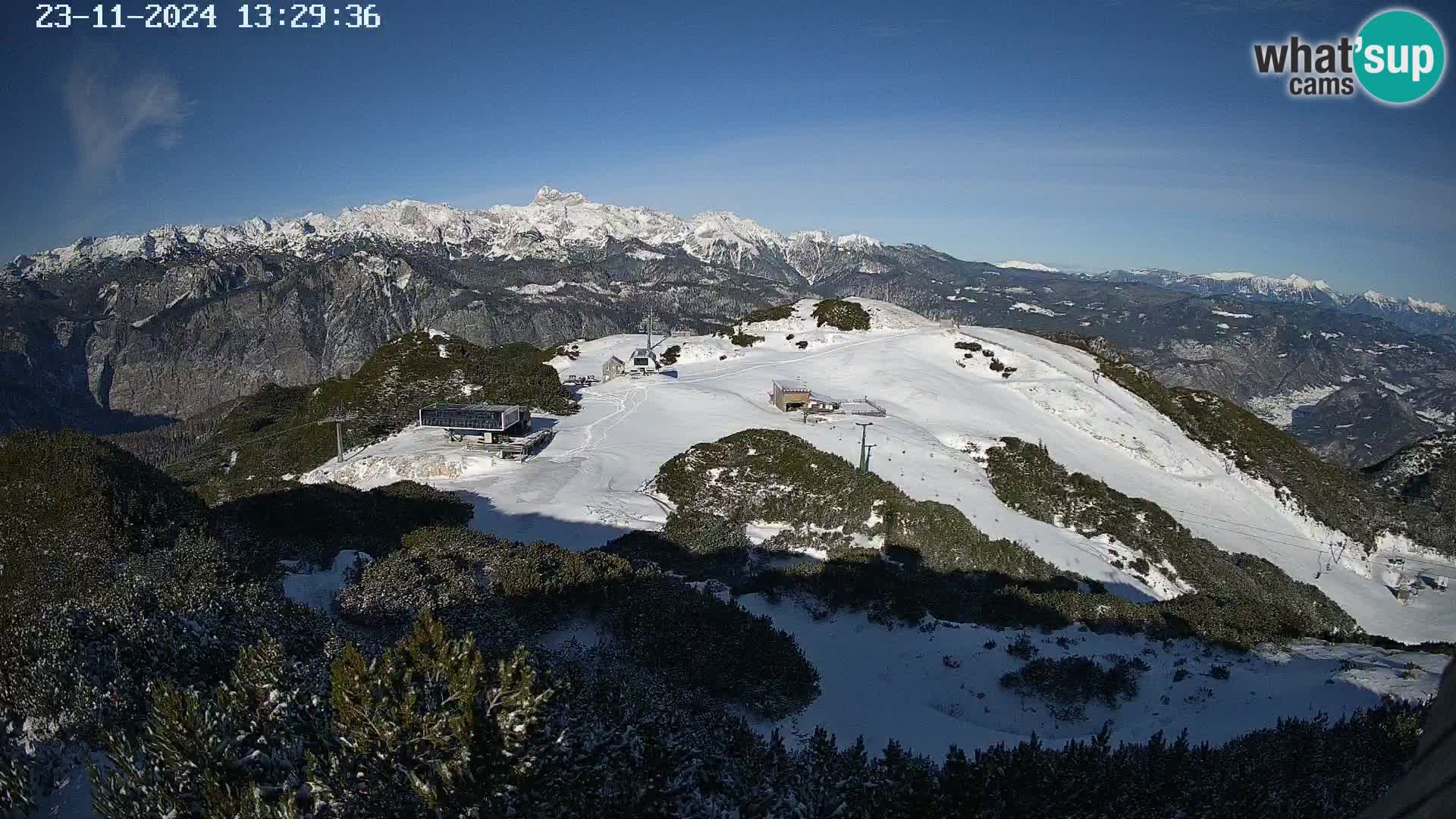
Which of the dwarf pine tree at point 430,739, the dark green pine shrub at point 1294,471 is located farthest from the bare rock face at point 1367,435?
the dwarf pine tree at point 430,739

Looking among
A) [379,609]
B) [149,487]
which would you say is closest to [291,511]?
[149,487]

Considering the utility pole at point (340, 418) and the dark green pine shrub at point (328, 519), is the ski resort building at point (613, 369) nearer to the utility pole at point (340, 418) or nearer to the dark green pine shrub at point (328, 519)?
the utility pole at point (340, 418)

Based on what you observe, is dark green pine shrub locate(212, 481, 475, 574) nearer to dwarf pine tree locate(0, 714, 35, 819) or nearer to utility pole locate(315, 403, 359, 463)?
dwarf pine tree locate(0, 714, 35, 819)

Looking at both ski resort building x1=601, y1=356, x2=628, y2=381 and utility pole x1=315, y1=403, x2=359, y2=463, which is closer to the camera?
utility pole x1=315, y1=403, x2=359, y2=463

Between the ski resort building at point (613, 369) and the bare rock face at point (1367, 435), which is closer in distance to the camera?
the ski resort building at point (613, 369)

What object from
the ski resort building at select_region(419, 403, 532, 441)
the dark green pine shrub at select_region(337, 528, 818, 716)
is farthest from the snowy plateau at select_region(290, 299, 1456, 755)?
the ski resort building at select_region(419, 403, 532, 441)

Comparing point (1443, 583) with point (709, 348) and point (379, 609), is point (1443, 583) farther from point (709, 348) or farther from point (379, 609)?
point (709, 348)
